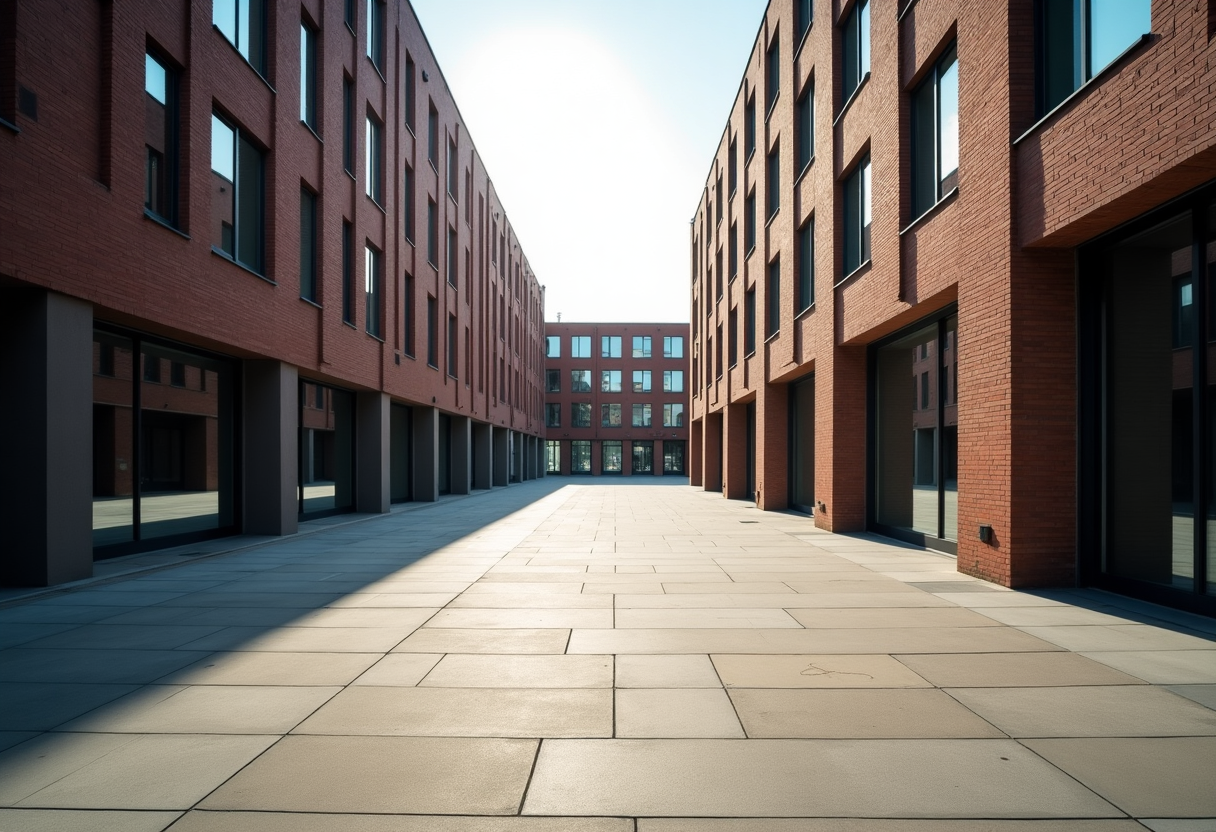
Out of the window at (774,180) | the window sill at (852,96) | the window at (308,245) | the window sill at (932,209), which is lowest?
the window sill at (932,209)

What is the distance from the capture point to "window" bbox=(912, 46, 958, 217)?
392 inches

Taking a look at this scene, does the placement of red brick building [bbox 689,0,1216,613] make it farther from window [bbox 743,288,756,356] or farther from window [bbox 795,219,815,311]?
window [bbox 743,288,756,356]

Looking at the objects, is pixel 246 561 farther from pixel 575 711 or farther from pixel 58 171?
pixel 575 711

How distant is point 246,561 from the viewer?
1023cm

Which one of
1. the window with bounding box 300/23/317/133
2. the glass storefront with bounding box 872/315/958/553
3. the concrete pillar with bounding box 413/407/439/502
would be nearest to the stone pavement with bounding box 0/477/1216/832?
the glass storefront with bounding box 872/315/958/553

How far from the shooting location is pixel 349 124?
1725 centimetres

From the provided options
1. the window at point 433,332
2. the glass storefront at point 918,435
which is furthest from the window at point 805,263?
the window at point 433,332

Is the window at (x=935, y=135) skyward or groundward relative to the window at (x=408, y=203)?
groundward

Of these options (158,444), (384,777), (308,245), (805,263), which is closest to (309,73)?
(308,245)

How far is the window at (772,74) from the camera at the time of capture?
19828 millimetres

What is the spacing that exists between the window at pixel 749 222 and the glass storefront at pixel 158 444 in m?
15.4

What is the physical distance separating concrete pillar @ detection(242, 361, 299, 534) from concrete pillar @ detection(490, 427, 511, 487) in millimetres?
21810

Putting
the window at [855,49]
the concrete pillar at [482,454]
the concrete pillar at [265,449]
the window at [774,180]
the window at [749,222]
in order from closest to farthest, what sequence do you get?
the concrete pillar at [265,449] → the window at [855,49] → the window at [774,180] → the window at [749,222] → the concrete pillar at [482,454]

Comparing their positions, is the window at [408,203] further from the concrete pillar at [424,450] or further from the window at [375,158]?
the concrete pillar at [424,450]
